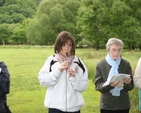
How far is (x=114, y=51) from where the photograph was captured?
3.19m

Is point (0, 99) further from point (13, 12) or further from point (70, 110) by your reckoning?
point (13, 12)

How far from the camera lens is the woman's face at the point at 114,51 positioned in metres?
3.15

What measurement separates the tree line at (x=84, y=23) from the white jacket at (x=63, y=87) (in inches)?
951

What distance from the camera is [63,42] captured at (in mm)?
2982

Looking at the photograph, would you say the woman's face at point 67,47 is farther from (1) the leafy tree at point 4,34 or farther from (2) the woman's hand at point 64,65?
(1) the leafy tree at point 4,34

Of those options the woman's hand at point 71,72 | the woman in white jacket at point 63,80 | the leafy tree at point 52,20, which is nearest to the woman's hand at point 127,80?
the woman in white jacket at point 63,80

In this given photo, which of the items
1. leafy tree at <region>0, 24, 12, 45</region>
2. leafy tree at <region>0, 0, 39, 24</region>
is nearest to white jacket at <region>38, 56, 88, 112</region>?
leafy tree at <region>0, 24, 12, 45</region>

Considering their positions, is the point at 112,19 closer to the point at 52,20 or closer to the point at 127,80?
the point at 52,20

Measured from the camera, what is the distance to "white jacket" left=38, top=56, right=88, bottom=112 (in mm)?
2957

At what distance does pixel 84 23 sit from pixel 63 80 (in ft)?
90.7

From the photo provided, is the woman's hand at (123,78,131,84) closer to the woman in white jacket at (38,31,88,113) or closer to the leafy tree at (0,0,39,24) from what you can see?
the woman in white jacket at (38,31,88,113)

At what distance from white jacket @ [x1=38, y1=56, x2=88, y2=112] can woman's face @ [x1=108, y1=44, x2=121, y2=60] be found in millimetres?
454

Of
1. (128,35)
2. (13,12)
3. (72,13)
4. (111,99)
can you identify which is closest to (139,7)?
(128,35)

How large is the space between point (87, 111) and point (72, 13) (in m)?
37.6
